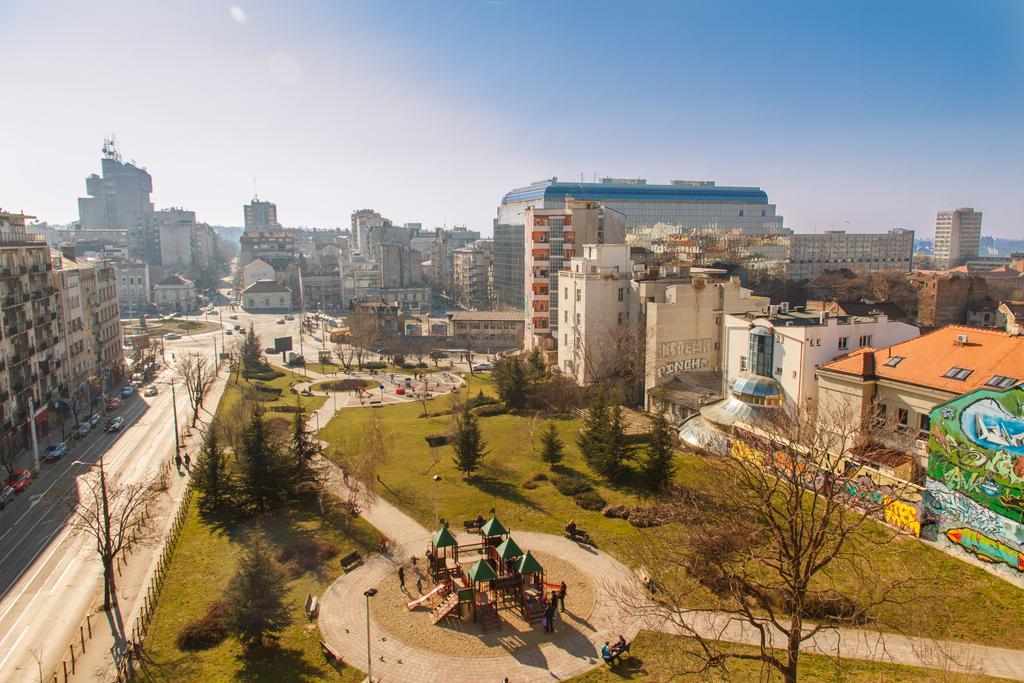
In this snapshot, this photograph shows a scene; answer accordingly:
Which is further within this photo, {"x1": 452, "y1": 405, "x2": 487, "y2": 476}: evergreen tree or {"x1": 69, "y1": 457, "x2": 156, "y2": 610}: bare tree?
{"x1": 452, "y1": 405, "x2": 487, "y2": 476}: evergreen tree

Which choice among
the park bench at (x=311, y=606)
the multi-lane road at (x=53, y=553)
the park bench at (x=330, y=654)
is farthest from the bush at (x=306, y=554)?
the multi-lane road at (x=53, y=553)

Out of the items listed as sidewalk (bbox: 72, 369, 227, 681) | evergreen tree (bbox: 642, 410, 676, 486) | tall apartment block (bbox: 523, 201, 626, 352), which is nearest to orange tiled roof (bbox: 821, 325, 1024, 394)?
evergreen tree (bbox: 642, 410, 676, 486)

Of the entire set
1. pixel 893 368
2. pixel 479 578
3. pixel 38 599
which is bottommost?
pixel 38 599

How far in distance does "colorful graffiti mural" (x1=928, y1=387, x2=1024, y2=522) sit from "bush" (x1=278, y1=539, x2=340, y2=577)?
91.4ft

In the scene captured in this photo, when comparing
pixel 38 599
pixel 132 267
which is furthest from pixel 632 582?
pixel 132 267

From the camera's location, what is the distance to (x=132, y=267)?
503 ft

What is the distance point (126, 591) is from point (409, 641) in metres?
14.4

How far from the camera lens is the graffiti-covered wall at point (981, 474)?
25562 millimetres

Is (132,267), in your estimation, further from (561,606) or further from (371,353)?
(561,606)

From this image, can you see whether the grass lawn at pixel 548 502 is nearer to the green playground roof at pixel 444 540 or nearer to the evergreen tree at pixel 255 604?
the green playground roof at pixel 444 540

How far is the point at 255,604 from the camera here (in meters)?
23.1

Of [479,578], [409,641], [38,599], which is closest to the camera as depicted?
[409,641]

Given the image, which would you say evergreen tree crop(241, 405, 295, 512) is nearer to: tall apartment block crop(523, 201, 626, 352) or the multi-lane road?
the multi-lane road

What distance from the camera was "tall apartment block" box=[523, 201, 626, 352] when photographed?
7688 centimetres
